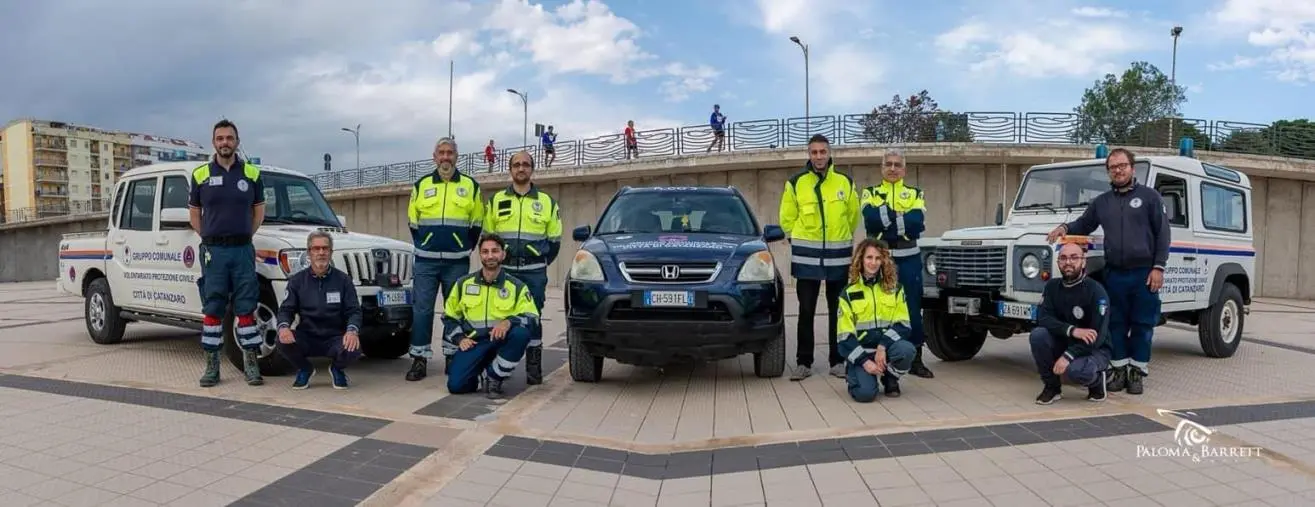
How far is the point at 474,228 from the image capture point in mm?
6676

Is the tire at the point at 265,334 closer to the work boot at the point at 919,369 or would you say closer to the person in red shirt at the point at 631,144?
the work boot at the point at 919,369

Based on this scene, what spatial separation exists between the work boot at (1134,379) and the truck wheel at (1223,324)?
7.97 ft

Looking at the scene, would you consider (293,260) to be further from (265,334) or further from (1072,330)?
(1072,330)

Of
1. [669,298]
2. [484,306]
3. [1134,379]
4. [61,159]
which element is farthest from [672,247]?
[61,159]

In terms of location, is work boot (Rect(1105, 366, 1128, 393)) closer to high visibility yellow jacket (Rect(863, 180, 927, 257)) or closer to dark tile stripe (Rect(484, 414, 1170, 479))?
dark tile stripe (Rect(484, 414, 1170, 479))

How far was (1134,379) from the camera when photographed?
19.2 ft

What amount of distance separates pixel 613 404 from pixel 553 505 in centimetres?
209

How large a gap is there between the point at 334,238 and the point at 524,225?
6.08 ft

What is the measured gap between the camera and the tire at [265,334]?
20.9ft

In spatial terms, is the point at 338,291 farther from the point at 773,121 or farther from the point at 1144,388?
the point at 773,121

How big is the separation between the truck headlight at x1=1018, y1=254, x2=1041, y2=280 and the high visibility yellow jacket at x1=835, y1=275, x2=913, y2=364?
1.25 meters

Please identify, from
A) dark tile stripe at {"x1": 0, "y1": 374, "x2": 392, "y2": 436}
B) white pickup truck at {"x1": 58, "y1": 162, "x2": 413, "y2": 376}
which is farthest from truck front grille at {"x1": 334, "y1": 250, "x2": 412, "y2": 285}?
dark tile stripe at {"x1": 0, "y1": 374, "x2": 392, "y2": 436}

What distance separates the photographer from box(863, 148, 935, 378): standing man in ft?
20.6

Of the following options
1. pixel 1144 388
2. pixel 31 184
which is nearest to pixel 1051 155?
pixel 1144 388
